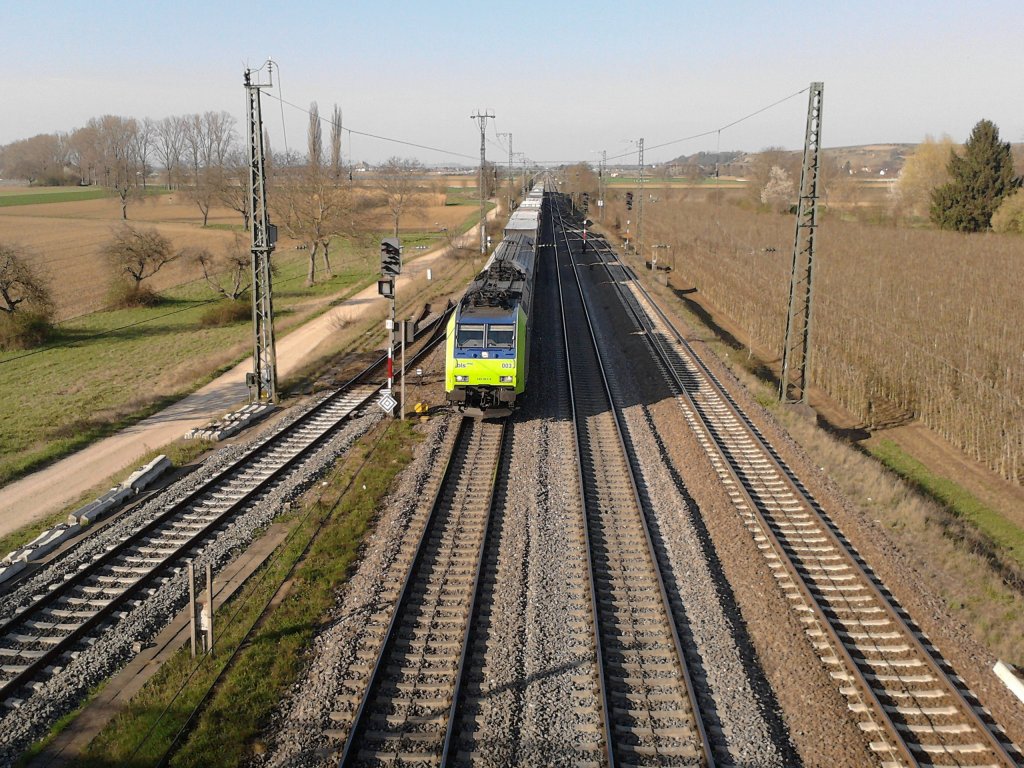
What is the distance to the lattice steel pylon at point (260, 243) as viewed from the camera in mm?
18281

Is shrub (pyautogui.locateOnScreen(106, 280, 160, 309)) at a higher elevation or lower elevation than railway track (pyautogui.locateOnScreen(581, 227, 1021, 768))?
higher

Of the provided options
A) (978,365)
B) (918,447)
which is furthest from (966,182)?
(918,447)

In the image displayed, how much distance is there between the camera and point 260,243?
63.1 ft

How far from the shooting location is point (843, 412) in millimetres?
21844

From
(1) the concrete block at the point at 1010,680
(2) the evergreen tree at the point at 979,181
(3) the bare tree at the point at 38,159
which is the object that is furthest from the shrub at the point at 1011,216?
(3) the bare tree at the point at 38,159

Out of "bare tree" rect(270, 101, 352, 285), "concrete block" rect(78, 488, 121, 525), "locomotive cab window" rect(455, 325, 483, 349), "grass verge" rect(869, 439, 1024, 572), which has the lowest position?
"grass verge" rect(869, 439, 1024, 572)

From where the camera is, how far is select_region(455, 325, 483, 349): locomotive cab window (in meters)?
16.8

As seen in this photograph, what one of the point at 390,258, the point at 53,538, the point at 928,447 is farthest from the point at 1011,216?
the point at 53,538

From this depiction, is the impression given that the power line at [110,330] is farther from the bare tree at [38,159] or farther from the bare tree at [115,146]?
the bare tree at [38,159]

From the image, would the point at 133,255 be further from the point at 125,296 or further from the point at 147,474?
the point at 147,474

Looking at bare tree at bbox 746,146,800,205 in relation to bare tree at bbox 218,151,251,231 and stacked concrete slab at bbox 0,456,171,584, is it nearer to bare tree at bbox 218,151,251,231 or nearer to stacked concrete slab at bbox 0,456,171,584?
bare tree at bbox 218,151,251,231

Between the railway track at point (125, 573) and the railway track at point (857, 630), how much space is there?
9053mm

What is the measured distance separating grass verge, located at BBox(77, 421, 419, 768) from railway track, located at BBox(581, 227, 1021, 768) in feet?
21.3

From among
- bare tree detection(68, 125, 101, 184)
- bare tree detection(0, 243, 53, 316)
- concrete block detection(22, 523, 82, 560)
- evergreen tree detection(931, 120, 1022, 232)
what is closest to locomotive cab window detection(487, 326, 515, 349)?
concrete block detection(22, 523, 82, 560)
